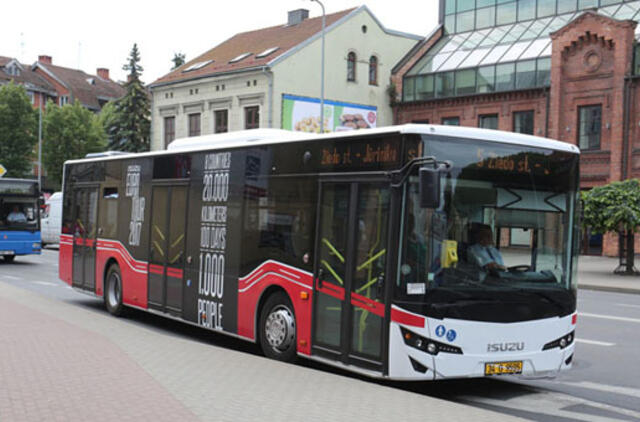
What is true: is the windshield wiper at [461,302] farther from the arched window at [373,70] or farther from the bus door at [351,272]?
the arched window at [373,70]

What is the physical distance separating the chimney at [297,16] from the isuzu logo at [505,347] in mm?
44548

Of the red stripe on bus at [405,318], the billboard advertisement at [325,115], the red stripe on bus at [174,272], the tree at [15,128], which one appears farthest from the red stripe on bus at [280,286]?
the tree at [15,128]

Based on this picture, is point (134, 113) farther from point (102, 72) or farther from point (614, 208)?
point (614, 208)

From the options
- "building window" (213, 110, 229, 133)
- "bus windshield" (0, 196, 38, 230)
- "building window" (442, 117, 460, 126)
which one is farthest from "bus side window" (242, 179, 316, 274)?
"building window" (213, 110, 229, 133)

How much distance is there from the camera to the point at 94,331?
34.9ft

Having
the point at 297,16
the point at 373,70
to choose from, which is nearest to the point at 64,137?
the point at 297,16

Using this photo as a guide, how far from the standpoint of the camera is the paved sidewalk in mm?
22109

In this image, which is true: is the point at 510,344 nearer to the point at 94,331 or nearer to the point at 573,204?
the point at 573,204

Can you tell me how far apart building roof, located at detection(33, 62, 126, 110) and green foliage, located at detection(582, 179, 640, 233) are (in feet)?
234

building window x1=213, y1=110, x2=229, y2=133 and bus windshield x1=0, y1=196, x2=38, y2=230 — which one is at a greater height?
building window x1=213, y1=110, x2=229, y2=133

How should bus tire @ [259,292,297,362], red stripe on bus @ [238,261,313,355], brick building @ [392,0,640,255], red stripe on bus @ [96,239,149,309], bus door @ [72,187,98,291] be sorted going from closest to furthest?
red stripe on bus @ [238,261,313,355]
bus tire @ [259,292,297,362]
red stripe on bus @ [96,239,149,309]
bus door @ [72,187,98,291]
brick building @ [392,0,640,255]

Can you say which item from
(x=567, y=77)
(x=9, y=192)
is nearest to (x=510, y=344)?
(x=9, y=192)

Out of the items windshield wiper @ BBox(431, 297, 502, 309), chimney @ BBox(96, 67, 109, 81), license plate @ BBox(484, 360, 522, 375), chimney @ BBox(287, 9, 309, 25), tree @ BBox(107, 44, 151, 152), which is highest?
chimney @ BBox(96, 67, 109, 81)

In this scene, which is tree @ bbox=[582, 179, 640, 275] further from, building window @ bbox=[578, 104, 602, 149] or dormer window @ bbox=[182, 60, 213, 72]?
dormer window @ bbox=[182, 60, 213, 72]
